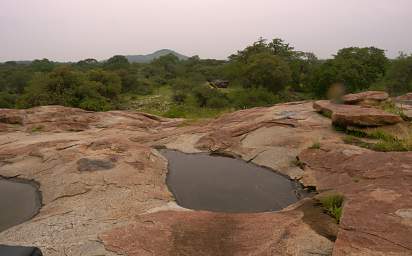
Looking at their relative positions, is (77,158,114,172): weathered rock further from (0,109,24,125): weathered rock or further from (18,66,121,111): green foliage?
(18,66,121,111): green foliage

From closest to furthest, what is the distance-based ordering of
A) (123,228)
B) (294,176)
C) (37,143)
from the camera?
(123,228)
(294,176)
(37,143)

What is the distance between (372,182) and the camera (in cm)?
490

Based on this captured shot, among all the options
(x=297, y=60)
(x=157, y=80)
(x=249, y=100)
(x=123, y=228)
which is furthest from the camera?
(x=157, y=80)

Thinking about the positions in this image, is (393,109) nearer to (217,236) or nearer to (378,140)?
(378,140)

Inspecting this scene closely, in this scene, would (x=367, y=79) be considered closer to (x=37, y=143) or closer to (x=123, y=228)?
(x=37, y=143)

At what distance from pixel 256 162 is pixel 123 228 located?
3.71 m

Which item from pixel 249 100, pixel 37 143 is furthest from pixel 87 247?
pixel 249 100

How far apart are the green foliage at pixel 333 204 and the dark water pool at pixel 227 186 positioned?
807 millimetres

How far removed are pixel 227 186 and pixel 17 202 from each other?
3.54 meters

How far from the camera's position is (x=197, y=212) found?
4.79 metres

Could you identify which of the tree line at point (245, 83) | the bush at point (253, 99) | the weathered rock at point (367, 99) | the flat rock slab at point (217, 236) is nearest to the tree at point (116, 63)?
the tree line at point (245, 83)

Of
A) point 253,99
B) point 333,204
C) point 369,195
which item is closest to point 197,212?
point 333,204

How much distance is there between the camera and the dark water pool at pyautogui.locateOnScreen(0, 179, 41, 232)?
5.14 metres

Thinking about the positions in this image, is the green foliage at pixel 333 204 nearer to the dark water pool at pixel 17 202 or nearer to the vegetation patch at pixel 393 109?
the dark water pool at pixel 17 202
